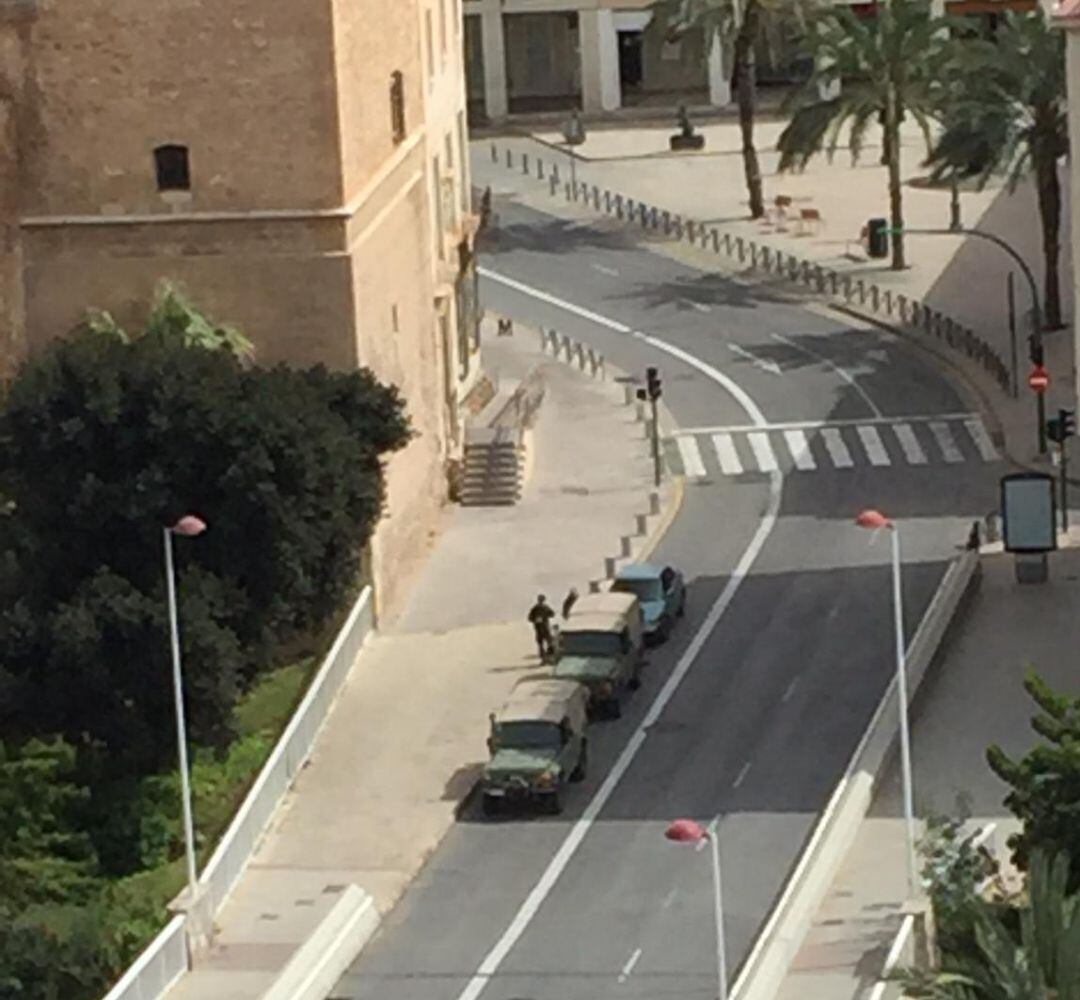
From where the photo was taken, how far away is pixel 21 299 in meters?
92.4

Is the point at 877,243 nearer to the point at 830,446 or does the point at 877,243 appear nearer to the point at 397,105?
the point at 830,446

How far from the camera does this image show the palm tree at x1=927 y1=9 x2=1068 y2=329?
378 feet

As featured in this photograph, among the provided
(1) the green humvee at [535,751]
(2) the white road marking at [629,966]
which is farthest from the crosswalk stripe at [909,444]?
(2) the white road marking at [629,966]

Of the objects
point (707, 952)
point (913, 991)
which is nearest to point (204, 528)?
point (707, 952)

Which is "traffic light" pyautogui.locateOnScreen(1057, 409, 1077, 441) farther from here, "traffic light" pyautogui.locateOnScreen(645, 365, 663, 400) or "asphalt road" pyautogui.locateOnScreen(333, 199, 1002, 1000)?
"traffic light" pyautogui.locateOnScreen(645, 365, 663, 400)

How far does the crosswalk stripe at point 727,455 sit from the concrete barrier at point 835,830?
601 inches

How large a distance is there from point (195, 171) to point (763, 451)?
881 inches

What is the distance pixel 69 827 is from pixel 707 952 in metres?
14.3

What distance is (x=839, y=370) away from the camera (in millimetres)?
116750

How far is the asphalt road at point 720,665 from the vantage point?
74.2 m

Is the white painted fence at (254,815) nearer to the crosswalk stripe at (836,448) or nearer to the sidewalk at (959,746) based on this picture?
the sidewalk at (959,746)

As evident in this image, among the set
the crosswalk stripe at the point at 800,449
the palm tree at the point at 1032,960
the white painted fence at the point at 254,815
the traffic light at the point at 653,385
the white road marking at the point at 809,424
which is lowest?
the white road marking at the point at 809,424

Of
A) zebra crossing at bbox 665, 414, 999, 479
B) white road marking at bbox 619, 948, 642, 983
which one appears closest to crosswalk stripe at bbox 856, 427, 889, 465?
zebra crossing at bbox 665, 414, 999, 479

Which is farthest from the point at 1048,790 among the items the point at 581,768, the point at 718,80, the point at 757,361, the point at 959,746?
the point at 718,80
